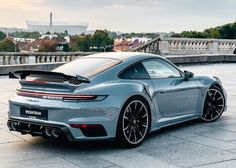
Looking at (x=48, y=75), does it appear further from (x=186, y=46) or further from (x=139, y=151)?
(x=186, y=46)

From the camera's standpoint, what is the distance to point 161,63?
8.43m

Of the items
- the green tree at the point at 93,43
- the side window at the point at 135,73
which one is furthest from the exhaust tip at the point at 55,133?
the green tree at the point at 93,43

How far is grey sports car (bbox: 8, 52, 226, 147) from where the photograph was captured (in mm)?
6805

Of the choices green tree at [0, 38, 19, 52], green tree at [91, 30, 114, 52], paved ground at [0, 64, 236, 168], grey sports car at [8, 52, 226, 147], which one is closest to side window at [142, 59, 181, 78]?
grey sports car at [8, 52, 226, 147]

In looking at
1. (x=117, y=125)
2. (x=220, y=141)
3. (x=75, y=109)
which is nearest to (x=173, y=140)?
(x=220, y=141)

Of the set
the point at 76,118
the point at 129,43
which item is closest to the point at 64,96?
the point at 76,118

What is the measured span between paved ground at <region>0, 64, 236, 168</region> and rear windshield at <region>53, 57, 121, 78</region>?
1039mm

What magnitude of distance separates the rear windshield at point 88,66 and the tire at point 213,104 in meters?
2.32

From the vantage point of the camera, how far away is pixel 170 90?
26.8ft

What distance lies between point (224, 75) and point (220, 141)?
36.5 ft

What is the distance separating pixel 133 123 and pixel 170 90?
113 centimetres

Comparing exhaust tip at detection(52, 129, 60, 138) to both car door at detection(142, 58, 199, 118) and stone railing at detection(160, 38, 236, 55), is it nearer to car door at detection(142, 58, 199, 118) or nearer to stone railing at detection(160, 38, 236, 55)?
car door at detection(142, 58, 199, 118)

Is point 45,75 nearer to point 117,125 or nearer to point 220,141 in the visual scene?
point 117,125

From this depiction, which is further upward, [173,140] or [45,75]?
[45,75]
